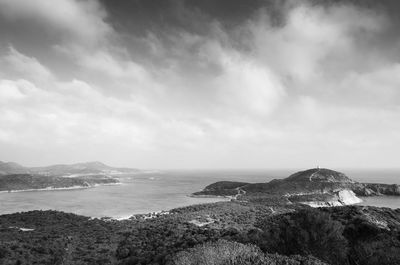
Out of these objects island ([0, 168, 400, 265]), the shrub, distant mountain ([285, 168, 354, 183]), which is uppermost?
distant mountain ([285, 168, 354, 183])

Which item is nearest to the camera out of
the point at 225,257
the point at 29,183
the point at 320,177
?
the point at 225,257

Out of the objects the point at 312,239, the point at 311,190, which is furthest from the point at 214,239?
the point at 311,190

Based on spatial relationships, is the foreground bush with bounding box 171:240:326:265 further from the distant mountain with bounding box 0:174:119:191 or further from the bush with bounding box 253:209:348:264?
the distant mountain with bounding box 0:174:119:191

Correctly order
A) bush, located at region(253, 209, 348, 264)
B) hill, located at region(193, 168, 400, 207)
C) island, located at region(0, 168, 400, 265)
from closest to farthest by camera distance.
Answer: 1. island, located at region(0, 168, 400, 265)
2. bush, located at region(253, 209, 348, 264)
3. hill, located at region(193, 168, 400, 207)

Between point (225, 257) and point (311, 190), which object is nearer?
point (225, 257)

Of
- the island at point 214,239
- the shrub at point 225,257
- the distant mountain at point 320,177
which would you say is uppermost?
the distant mountain at point 320,177

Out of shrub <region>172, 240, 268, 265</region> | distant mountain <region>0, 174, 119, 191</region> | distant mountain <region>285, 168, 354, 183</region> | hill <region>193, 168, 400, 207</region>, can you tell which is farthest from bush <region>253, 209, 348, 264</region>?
distant mountain <region>0, 174, 119, 191</region>

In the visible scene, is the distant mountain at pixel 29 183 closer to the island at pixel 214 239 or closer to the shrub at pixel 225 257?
Result: the island at pixel 214 239

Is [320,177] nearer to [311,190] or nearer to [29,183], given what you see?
[311,190]

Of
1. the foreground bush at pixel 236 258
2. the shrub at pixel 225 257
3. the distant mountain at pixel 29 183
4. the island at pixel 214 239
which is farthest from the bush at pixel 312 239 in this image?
the distant mountain at pixel 29 183
